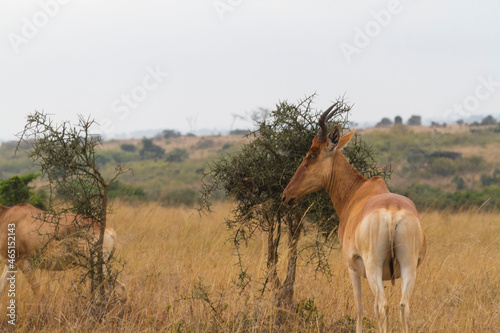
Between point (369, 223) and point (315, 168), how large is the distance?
1.15 metres

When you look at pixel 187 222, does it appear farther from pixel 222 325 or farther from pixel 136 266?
pixel 222 325

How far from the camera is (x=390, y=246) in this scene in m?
4.01

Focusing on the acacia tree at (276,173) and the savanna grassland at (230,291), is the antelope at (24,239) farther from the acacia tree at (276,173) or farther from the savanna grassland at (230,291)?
the acacia tree at (276,173)

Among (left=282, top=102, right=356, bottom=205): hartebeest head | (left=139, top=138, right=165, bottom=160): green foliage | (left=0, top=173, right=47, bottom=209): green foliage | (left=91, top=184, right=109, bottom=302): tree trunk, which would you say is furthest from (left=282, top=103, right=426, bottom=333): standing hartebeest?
(left=139, top=138, right=165, bottom=160): green foliage

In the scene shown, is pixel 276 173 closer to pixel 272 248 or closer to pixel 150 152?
pixel 272 248

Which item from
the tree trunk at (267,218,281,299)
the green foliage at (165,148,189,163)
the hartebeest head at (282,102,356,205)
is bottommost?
the green foliage at (165,148,189,163)

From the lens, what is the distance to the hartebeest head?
198 inches

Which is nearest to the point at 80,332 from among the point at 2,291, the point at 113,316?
the point at 113,316

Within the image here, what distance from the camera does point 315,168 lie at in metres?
5.09

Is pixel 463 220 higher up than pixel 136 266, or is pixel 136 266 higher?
pixel 136 266

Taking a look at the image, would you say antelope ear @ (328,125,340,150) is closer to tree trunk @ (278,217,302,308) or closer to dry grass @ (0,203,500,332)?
tree trunk @ (278,217,302,308)

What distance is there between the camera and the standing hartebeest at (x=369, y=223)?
397 cm

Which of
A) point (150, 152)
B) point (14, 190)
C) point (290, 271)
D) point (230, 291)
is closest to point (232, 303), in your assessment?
point (230, 291)

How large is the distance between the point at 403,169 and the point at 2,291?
33550mm
